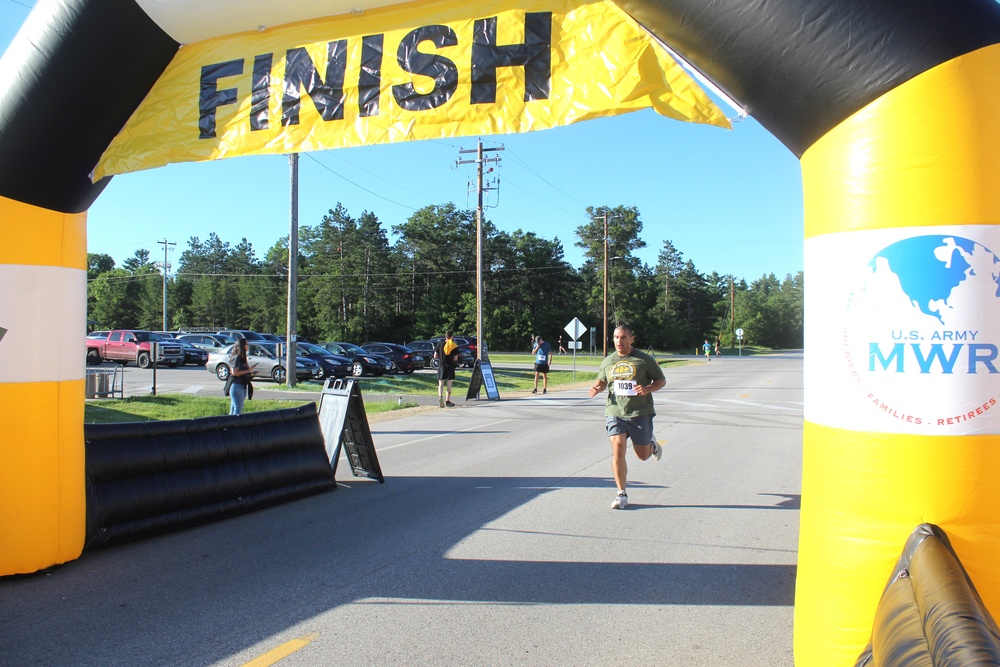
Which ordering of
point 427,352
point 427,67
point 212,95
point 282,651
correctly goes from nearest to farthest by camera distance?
1. point 282,651
2. point 427,67
3. point 212,95
4. point 427,352

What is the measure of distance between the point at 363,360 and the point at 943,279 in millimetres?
29669

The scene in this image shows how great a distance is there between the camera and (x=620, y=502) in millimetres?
7277

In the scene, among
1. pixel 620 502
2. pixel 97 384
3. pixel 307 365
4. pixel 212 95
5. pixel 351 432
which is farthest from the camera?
pixel 307 365

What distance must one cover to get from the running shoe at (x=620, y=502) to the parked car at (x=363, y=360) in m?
23.7

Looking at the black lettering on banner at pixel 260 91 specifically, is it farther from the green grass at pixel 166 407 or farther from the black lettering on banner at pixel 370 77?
the green grass at pixel 166 407

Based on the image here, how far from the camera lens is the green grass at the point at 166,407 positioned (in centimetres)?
1603

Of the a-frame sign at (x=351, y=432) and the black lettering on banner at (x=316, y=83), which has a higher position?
the black lettering on banner at (x=316, y=83)

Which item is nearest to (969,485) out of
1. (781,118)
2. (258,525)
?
(781,118)

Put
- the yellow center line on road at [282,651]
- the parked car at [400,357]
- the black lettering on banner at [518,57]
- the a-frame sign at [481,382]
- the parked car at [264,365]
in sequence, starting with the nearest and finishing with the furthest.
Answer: the yellow center line on road at [282,651], the black lettering on banner at [518,57], the a-frame sign at [481,382], the parked car at [264,365], the parked car at [400,357]

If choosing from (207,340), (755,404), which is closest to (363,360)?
(207,340)

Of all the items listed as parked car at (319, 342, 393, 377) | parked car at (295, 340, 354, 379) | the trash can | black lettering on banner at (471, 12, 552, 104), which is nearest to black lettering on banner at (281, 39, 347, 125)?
black lettering on banner at (471, 12, 552, 104)

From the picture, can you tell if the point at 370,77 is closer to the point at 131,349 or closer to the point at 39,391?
the point at 39,391

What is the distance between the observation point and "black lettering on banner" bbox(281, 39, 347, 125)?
16.9 ft

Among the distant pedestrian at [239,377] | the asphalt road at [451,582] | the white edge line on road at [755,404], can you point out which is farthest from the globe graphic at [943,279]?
the white edge line on road at [755,404]
